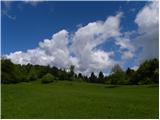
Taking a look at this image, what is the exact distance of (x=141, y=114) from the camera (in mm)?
20609

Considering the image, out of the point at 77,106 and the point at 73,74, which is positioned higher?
the point at 73,74

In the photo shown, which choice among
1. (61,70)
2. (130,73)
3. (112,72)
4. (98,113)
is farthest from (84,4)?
(61,70)

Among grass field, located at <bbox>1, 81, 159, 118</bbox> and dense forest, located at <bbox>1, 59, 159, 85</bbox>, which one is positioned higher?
dense forest, located at <bbox>1, 59, 159, 85</bbox>

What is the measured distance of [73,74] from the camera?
108250mm

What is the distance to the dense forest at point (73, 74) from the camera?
208ft

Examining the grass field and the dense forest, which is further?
the dense forest

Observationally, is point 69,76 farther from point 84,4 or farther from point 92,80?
point 84,4

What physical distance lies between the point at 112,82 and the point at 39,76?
22269 millimetres

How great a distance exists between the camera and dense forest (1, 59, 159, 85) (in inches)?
2496

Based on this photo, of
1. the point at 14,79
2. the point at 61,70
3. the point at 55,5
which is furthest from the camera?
the point at 61,70

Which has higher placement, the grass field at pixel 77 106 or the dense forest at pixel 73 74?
the dense forest at pixel 73 74

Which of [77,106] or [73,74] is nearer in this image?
[77,106]

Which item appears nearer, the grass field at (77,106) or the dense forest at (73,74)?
the grass field at (77,106)

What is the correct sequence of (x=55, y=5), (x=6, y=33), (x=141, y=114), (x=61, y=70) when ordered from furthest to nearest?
1. (x=61, y=70)
2. (x=141, y=114)
3. (x=6, y=33)
4. (x=55, y=5)
